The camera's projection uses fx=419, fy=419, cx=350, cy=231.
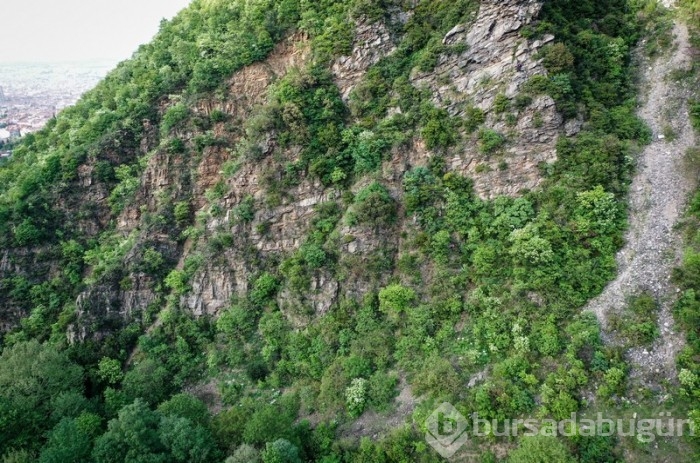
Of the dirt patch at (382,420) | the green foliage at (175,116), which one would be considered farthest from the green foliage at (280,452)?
the green foliage at (175,116)

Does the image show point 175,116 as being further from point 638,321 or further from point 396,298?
point 638,321

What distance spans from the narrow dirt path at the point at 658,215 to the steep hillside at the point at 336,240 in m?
0.68

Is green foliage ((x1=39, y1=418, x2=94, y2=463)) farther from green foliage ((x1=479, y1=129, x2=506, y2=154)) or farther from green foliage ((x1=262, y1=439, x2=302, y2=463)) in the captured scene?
green foliage ((x1=479, y1=129, x2=506, y2=154))

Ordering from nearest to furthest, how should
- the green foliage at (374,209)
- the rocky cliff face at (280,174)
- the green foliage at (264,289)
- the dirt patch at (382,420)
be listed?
1. the dirt patch at (382,420)
2. the rocky cliff face at (280,174)
3. the green foliage at (374,209)
4. the green foliage at (264,289)

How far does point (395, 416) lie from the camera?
33.0 m

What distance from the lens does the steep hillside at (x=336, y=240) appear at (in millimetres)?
31016

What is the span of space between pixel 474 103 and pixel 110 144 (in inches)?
1581

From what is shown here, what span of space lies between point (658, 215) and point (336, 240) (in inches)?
1065

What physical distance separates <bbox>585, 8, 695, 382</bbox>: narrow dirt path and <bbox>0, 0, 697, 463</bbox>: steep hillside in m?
0.68

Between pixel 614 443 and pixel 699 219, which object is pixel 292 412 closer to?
pixel 614 443

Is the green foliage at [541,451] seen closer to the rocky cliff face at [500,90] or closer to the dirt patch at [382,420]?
the dirt patch at [382,420]

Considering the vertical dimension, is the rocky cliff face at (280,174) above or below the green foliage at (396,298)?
above

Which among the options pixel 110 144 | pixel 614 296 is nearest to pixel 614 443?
pixel 614 296

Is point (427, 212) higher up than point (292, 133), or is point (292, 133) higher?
point (292, 133)
